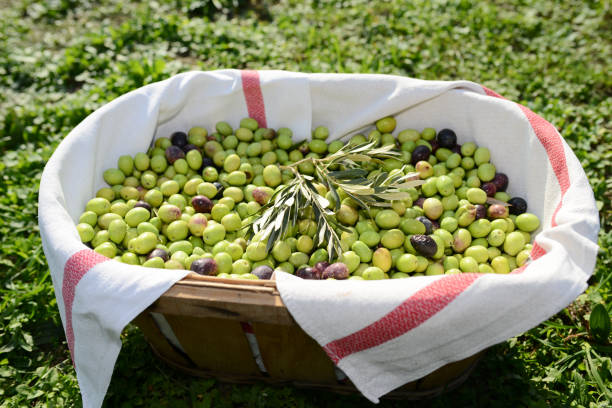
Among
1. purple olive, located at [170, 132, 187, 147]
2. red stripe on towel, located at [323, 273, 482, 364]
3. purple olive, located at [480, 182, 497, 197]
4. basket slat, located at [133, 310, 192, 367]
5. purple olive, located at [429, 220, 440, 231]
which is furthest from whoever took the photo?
purple olive, located at [170, 132, 187, 147]

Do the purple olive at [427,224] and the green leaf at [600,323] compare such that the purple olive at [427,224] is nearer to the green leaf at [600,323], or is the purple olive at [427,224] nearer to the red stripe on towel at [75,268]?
the green leaf at [600,323]

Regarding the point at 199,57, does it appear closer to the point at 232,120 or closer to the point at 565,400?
the point at 232,120

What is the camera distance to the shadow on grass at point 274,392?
2.40 metres

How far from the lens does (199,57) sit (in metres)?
4.70

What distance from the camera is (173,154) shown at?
2.76 metres

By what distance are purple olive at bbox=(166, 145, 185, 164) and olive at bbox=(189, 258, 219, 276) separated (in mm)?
837

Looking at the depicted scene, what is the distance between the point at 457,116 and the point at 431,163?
12.5 inches

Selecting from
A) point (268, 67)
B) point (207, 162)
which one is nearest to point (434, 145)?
point (207, 162)

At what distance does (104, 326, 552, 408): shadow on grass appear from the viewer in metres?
2.40

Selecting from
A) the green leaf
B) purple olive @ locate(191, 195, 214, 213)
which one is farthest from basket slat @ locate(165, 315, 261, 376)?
the green leaf

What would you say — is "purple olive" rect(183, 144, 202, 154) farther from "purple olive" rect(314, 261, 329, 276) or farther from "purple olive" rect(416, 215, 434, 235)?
"purple olive" rect(416, 215, 434, 235)

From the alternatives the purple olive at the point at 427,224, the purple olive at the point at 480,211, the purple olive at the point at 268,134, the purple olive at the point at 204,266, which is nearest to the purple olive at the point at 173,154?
the purple olive at the point at 268,134

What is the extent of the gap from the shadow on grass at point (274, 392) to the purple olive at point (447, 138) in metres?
1.18

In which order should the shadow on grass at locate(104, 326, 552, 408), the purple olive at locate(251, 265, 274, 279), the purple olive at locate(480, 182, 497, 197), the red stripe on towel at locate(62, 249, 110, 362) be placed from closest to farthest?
1. the red stripe on towel at locate(62, 249, 110, 362)
2. the purple olive at locate(251, 265, 274, 279)
3. the shadow on grass at locate(104, 326, 552, 408)
4. the purple olive at locate(480, 182, 497, 197)
